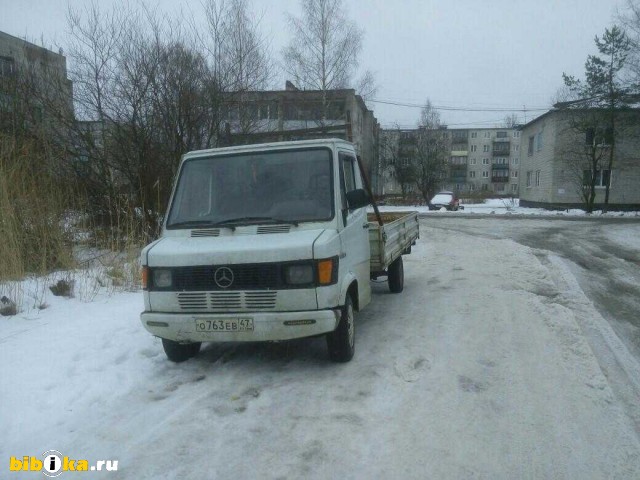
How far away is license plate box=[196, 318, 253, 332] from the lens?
456 cm

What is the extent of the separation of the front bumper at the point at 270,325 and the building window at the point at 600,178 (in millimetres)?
30926

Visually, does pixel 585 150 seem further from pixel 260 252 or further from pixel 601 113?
pixel 260 252

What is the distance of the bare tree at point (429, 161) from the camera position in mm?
49531

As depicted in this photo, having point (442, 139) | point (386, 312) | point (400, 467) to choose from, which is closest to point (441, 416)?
point (400, 467)

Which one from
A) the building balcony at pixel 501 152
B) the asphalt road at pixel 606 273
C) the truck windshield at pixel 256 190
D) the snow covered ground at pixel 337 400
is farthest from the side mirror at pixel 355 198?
the building balcony at pixel 501 152

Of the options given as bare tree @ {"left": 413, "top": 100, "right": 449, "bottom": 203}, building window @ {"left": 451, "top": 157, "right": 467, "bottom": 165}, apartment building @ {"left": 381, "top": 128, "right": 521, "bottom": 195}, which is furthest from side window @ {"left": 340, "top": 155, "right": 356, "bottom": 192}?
building window @ {"left": 451, "top": 157, "right": 467, "bottom": 165}

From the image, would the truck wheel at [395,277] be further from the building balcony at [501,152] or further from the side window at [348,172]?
the building balcony at [501,152]

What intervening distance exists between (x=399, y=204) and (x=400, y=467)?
4187 cm

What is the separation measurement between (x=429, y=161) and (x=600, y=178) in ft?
63.0

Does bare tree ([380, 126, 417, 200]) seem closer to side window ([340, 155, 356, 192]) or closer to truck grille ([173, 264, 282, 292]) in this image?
side window ([340, 155, 356, 192])

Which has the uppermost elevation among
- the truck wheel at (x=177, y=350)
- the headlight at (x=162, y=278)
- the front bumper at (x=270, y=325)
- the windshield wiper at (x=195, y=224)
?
the windshield wiper at (x=195, y=224)

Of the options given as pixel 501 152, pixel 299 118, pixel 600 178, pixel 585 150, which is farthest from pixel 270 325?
pixel 501 152

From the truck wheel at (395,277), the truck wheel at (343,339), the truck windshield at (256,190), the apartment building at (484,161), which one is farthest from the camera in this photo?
the apartment building at (484,161)

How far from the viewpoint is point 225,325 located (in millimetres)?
4602
